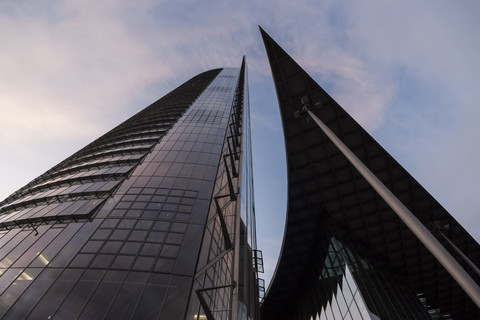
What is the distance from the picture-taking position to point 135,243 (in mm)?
16797

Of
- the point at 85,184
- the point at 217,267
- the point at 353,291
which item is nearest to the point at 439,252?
the point at 217,267

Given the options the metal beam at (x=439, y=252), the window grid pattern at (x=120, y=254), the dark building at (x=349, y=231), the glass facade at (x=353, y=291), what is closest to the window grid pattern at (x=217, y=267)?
the window grid pattern at (x=120, y=254)

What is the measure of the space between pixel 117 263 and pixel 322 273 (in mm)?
25749

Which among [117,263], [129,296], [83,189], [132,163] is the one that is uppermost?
[132,163]

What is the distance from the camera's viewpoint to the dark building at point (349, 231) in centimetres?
2506

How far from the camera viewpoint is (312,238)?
3488cm

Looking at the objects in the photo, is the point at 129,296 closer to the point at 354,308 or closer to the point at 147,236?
the point at 147,236

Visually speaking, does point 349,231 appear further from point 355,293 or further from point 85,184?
point 85,184

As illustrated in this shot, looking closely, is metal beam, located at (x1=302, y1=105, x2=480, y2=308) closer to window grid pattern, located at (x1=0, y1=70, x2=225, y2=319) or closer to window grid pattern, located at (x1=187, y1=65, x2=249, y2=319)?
window grid pattern, located at (x1=187, y1=65, x2=249, y2=319)

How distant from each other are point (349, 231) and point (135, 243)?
87.8 ft

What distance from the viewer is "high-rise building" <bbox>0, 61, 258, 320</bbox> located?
44.2 ft

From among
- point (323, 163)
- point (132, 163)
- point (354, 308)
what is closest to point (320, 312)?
point (354, 308)

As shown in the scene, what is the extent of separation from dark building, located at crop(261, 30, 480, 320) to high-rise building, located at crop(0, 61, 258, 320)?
9.13 m

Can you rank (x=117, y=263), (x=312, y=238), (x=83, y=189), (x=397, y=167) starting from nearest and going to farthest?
(x=117, y=263), (x=83, y=189), (x=397, y=167), (x=312, y=238)
